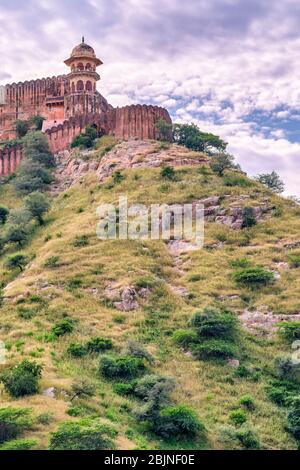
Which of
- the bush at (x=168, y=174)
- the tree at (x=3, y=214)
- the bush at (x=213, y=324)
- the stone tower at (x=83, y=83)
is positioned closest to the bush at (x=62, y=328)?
the bush at (x=213, y=324)

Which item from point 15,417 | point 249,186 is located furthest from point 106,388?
point 249,186

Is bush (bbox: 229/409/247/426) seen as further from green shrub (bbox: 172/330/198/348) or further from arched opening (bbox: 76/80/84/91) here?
arched opening (bbox: 76/80/84/91)

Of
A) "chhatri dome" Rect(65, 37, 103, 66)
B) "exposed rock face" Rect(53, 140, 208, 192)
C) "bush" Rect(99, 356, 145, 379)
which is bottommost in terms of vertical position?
"bush" Rect(99, 356, 145, 379)

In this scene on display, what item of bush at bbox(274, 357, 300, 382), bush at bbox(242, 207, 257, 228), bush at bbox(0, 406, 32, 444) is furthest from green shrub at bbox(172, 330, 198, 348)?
bush at bbox(242, 207, 257, 228)

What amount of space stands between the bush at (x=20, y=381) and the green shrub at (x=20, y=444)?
3.73 metres

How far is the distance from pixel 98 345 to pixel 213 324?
5.93 metres

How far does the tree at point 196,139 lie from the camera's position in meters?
68.5

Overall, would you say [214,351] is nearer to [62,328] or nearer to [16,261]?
[62,328]

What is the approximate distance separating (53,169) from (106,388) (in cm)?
3748

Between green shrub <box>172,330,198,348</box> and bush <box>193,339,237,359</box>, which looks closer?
bush <box>193,339,237,359</box>

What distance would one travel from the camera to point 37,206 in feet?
177

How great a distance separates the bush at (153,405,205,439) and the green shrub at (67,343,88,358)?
6.68m

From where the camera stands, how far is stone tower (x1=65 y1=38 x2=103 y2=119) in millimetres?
70938

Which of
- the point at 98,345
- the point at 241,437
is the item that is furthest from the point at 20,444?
the point at 98,345
